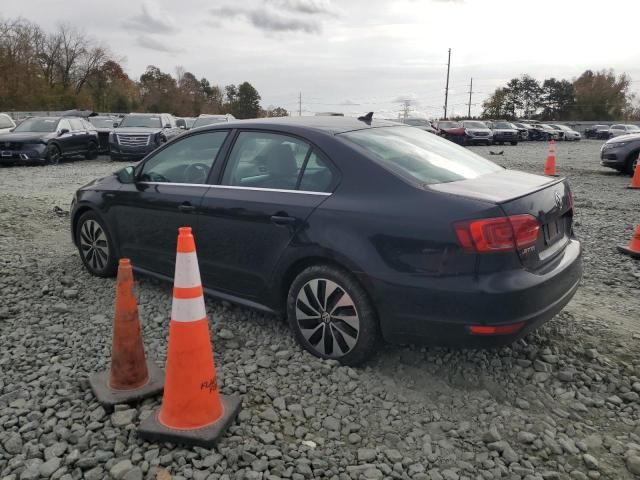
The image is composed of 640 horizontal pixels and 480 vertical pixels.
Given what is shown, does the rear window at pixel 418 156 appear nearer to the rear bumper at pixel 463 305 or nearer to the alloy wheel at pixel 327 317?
the rear bumper at pixel 463 305

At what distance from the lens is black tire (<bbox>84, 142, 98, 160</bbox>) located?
57.3 feet

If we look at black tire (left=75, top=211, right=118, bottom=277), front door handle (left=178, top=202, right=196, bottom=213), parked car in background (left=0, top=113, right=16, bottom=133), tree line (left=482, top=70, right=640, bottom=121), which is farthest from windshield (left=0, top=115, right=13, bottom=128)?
tree line (left=482, top=70, right=640, bottom=121)

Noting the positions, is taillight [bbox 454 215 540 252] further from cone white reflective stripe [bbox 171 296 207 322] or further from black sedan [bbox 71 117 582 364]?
cone white reflective stripe [bbox 171 296 207 322]

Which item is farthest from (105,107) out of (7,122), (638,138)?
(638,138)

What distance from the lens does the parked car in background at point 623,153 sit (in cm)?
1227

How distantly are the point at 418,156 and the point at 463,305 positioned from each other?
113cm

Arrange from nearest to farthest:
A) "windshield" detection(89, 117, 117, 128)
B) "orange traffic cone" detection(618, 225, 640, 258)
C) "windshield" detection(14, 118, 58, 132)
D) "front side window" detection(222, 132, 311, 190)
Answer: "front side window" detection(222, 132, 311, 190), "orange traffic cone" detection(618, 225, 640, 258), "windshield" detection(14, 118, 58, 132), "windshield" detection(89, 117, 117, 128)

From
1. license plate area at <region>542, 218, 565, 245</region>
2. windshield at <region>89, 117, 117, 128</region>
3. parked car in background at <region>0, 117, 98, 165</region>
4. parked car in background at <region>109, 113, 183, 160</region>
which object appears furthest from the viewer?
windshield at <region>89, 117, 117, 128</region>

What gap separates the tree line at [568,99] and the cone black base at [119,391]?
85.2m

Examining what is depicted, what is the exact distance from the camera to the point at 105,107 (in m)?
57.2

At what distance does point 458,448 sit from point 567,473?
48 cm

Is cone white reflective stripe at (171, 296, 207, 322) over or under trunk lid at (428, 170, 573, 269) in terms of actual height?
under

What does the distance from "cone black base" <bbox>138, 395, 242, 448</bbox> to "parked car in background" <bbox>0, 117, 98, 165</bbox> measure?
1473cm

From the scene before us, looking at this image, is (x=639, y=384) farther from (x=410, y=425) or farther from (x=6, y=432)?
(x=6, y=432)
